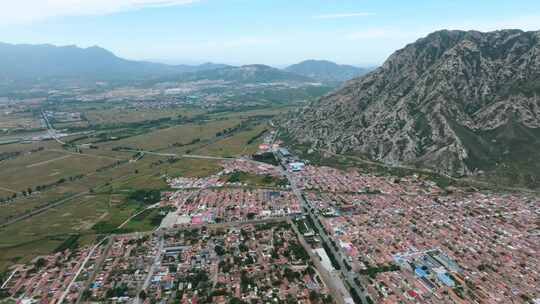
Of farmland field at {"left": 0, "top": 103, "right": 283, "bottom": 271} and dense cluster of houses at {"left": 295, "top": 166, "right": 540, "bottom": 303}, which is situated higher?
dense cluster of houses at {"left": 295, "top": 166, "right": 540, "bottom": 303}

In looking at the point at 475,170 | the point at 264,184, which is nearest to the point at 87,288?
the point at 264,184

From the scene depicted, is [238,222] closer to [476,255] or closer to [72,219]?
[72,219]

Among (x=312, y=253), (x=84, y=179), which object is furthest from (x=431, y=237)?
(x=84, y=179)

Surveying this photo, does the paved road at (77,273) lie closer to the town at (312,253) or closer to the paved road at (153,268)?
the town at (312,253)

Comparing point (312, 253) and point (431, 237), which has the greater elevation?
point (431, 237)

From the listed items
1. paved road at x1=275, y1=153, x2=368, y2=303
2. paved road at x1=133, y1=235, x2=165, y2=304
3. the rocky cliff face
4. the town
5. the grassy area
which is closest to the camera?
the town

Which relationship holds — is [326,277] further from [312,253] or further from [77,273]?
[77,273]

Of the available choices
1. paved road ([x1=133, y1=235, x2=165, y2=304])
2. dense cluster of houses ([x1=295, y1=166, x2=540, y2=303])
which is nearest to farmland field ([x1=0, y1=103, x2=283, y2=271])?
paved road ([x1=133, y1=235, x2=165, y2=304])

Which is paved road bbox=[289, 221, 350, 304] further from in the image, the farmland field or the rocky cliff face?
the rocky cliff face

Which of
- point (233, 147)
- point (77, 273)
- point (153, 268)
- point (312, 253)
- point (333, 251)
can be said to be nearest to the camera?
point (77, 273)

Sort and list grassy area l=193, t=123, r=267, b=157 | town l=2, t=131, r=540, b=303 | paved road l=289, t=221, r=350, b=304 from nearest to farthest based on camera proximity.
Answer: paved road l=289, t=221, r=350, b=304
town l=2, t=131, r=540, b=303
grassy area l=193, t=123, r=267, b=157
